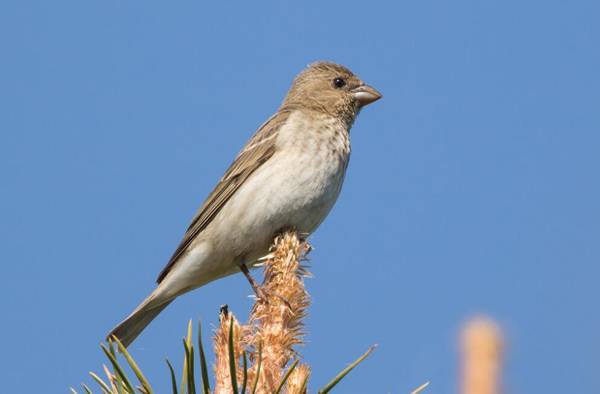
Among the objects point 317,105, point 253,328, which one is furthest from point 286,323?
point 317,105

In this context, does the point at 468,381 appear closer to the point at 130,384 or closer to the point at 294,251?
the point at 130,384

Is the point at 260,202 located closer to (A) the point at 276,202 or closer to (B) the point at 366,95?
(A) the point at 276,202

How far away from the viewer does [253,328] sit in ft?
7.34

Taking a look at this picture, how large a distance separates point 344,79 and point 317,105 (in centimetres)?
61

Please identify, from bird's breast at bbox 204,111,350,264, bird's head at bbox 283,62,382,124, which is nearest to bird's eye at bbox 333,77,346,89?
bird's head at bbox 283,62,382,124

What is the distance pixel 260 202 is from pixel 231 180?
78cm

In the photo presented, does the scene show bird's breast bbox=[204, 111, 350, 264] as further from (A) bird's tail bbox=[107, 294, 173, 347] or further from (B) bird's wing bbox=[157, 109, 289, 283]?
(A) bird's tail bbox=[107, 294, 173, 347]

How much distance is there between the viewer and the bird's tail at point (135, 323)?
5.32m

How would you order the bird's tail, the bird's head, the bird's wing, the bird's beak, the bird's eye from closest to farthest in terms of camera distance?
the bird's tail < the bird's wing < the bird's head < the bird's beak < the bird's eye

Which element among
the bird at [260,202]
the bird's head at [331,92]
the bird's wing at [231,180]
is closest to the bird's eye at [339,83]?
the bird's head at [331,92]

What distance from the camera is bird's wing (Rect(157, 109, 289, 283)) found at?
19.8 ft

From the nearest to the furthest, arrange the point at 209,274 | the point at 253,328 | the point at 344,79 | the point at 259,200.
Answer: the point at 253,328
the point at 259,200
the point at 209,274
the point at 344,79

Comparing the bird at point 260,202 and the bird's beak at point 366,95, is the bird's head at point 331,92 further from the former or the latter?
the bird at point 260,202

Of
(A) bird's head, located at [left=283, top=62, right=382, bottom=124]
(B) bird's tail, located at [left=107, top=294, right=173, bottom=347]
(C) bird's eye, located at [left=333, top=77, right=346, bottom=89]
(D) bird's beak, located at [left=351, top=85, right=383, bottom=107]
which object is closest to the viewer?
(B) bird's tail, located at [left=107, top=294, right=173, bottom=347]
